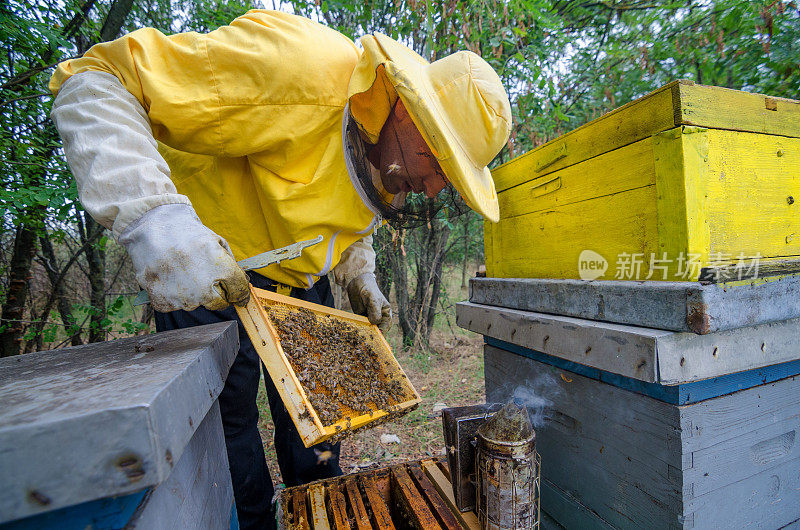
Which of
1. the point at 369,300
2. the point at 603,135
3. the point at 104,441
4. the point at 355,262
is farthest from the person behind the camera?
the point at 355,262

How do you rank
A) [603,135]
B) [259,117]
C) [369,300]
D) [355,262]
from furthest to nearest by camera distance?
[355,262] < [369,300] < [259,117] < [603,135]

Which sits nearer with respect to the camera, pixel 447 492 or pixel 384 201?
pixel 447 492

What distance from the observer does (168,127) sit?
1.41 metres

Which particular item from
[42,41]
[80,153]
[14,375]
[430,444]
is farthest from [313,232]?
[42,41]

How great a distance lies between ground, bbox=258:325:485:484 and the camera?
2.96 meters

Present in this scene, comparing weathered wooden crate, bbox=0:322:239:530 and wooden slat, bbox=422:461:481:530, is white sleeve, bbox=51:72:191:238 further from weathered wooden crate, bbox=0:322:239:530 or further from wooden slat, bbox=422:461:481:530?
wooden slat, bbox=422:461:481:530

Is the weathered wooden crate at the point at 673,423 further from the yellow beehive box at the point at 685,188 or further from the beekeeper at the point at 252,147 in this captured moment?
the beekeeper at the point at 252,147

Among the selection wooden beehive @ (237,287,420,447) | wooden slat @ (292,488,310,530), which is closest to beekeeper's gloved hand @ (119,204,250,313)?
wooden beehive @ (237,287,420,447)

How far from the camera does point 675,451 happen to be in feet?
3.39

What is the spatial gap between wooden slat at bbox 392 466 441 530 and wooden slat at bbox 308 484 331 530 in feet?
1.04

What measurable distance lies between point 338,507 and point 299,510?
0.50 ft

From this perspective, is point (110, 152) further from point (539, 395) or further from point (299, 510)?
point (539, 395)

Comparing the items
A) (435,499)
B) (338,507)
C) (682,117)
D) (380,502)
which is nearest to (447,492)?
(435,499)

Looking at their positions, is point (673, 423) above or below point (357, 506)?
above
